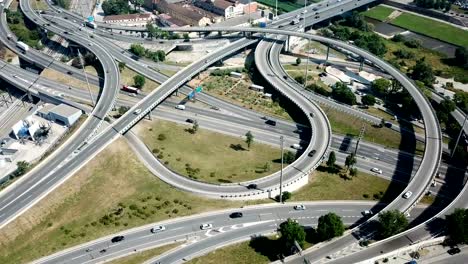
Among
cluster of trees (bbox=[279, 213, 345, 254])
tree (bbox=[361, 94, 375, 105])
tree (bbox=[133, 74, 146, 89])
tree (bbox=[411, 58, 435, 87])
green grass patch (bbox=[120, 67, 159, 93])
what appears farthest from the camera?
tree (bbox=[411, 58, 435, 87])

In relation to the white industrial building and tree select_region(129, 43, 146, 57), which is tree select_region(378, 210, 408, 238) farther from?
tree select_region(129, 43, 146, 57)

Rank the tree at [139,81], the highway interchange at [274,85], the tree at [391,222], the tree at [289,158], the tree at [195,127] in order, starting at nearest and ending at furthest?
the tree at [391,222] → the highway interchange at [274,85] → the tree at [289,158] → the tree at [195,127] → the tree at [139,81]

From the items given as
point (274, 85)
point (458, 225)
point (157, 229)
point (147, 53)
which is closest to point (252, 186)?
point (157, 229)

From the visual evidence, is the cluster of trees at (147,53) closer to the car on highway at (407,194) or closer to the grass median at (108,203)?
the grass median at (108,203)

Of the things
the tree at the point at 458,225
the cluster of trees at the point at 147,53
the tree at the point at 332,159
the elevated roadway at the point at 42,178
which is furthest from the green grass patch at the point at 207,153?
the tree at the point at 458,225

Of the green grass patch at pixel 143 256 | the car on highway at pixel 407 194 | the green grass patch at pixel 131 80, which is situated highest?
the green grass patch at pixel 131 80

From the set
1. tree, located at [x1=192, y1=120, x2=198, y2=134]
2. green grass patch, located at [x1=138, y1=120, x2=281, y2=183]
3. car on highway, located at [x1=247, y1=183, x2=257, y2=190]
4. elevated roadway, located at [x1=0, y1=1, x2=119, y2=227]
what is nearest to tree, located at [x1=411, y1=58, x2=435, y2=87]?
green grass patch, located at [x1=138, y1=120, x2=281, y2=183]

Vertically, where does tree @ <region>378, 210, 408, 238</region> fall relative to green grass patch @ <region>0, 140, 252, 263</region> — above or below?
above
